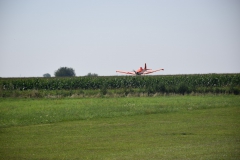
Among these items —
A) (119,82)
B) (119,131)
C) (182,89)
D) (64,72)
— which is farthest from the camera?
Answer: (64,72)

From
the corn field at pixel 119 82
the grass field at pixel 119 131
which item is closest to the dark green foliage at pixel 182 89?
the corn field at pixel 119 82

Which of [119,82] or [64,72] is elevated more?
[64,72]

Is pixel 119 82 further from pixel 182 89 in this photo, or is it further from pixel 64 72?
pixel 64 72

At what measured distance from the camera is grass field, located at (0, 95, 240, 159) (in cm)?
1777

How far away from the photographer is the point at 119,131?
78.6 ft

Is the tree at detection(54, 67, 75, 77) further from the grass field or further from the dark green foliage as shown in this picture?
the grass field

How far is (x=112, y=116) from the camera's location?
31.9 meters

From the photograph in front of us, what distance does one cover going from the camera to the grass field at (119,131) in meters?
17.8

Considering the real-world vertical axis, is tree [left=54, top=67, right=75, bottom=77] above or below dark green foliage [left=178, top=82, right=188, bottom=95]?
above

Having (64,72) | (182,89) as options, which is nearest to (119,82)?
(182,89)

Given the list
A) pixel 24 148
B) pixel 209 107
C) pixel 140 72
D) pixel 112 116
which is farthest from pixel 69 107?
pixel 140 72

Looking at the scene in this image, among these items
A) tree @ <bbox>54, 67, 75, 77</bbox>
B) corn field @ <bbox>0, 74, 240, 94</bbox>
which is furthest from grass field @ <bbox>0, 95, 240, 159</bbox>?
tree @ <bbox>54, 67, 75, 77</bbox>

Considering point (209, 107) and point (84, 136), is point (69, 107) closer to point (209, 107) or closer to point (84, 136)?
point (209, 107)

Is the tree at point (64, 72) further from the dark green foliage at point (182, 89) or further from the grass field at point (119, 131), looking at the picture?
the grass field at point (119, 131)
